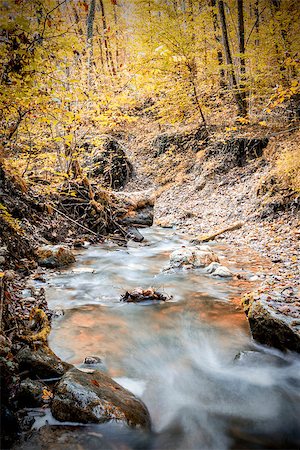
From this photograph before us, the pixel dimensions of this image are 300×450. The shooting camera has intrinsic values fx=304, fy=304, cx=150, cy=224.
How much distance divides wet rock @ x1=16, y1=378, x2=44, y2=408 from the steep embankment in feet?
8.61

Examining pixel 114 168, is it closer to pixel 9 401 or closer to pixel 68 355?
pixel 68 355

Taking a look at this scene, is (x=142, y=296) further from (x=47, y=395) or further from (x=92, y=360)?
(x=47, y=395)

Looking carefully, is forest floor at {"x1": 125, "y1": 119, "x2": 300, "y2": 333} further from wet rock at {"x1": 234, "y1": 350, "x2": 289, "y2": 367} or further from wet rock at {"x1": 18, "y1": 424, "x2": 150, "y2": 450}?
wet rock at {"x1": 18, "y1": 424, "x2": 150, "y2": 450}

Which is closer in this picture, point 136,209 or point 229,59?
point 136,209

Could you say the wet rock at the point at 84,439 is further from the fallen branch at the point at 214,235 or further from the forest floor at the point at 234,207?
the fallen branch at the point at 214,235

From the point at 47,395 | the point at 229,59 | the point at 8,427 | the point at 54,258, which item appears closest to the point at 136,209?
the point at 54,258

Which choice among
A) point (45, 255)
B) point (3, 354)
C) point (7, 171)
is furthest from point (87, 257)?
point (3, 354)

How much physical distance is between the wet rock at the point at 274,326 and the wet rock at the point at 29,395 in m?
2.61

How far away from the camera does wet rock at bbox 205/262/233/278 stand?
6.05 meters

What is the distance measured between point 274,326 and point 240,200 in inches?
285

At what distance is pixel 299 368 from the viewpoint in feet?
11.1

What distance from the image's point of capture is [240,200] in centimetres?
1041

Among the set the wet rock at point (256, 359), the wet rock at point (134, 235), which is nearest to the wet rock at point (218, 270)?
Result: the wet rock at point (256, 359)

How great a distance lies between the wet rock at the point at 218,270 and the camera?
6055mm
